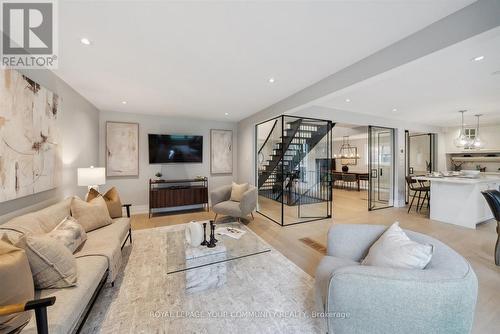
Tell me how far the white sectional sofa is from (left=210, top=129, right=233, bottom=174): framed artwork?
10.4 ft

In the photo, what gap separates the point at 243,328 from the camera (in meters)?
1.59

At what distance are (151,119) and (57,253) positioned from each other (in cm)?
420

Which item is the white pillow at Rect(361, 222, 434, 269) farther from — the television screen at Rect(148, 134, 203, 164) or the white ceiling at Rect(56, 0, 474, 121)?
the television screen at Rect(148, 134, 203, 164)

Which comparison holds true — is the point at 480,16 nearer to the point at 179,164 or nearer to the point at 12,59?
the point at 12,59

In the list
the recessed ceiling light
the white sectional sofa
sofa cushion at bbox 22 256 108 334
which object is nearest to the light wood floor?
the white sectional sofa

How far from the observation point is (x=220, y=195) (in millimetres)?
4406

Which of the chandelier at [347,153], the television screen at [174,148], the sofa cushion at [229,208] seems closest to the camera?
the sofa cushion at [229,208]

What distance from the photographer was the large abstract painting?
5.95 feet

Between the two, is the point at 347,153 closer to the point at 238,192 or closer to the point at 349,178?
the point at 349,178

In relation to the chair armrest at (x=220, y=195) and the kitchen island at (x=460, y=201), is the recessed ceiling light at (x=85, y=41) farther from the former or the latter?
the kitchen island at (x=460, y=201)

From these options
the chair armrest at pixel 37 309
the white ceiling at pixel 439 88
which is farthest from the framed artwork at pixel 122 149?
the white ceiling at pixel 439 88

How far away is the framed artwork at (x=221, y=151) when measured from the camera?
5.70 m

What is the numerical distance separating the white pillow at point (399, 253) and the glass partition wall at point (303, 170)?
2.88m

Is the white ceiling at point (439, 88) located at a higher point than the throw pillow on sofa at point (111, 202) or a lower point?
higher
